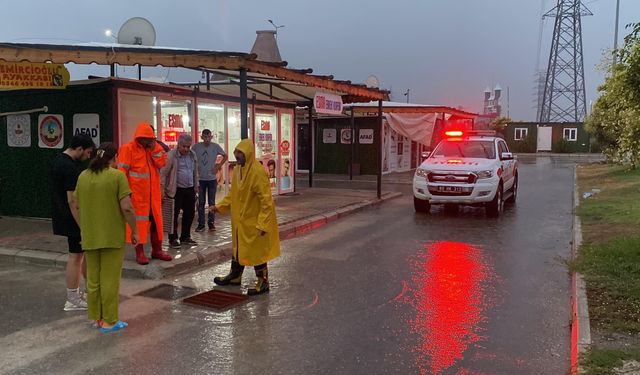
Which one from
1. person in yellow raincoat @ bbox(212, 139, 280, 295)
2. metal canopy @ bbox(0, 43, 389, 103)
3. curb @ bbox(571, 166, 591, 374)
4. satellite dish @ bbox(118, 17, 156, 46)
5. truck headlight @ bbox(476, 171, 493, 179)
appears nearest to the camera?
curb @ bbox(571, 166, 591, 374)

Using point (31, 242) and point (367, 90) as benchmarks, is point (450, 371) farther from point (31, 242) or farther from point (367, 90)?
point (367, 90)

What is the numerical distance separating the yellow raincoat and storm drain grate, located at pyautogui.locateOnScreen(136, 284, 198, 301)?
31.6 inches

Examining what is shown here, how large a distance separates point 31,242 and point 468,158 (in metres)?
9.43

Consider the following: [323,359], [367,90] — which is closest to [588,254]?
[323,359]

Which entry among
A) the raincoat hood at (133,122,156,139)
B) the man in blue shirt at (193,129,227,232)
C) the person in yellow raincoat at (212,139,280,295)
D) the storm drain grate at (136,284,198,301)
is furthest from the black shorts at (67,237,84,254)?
the man in blue shirt at (193,129,227,232)

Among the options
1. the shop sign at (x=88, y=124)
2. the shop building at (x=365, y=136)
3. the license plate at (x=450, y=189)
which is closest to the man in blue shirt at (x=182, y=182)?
the shop sign at (x=88, y=124)

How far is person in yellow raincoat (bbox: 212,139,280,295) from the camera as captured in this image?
6.12 m

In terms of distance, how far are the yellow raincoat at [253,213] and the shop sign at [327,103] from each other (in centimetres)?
685

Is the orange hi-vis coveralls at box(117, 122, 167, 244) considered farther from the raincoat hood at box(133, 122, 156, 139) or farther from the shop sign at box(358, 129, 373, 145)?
the shop sign at box(358, 129, 373, 145)

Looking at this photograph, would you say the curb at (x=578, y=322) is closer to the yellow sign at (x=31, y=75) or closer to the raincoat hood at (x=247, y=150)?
the raincoat hood at (x=247, y=150)

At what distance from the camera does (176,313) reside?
18.7ft

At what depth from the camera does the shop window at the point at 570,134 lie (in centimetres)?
4912

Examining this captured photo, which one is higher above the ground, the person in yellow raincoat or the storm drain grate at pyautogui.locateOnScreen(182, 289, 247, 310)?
the person in yellow raincoat

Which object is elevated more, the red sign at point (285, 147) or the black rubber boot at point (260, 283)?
the red sign at point (285, 147)
